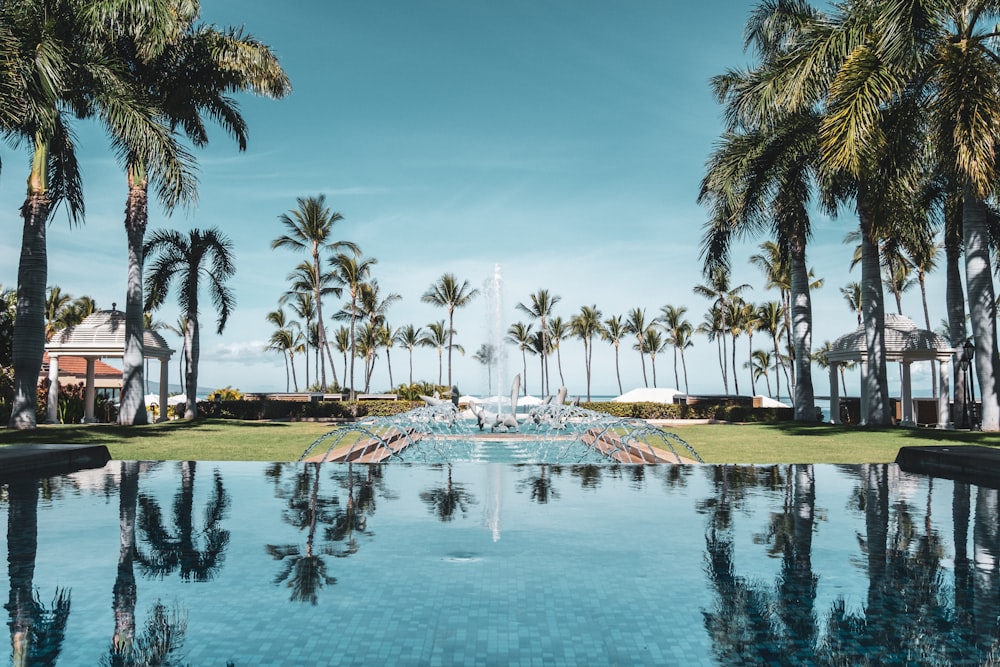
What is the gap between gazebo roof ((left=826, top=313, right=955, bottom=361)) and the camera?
2541 cm

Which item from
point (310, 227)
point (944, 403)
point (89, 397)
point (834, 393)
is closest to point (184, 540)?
point (89, 397)

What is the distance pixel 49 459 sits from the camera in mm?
10398

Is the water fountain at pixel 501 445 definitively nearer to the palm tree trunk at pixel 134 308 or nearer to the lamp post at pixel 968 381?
the palm tree trunk at pixel 134 308

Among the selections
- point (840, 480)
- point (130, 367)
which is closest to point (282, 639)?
point (840, 480)

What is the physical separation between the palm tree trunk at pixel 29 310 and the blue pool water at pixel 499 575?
37.4 feet

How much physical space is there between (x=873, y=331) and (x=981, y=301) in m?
3.79

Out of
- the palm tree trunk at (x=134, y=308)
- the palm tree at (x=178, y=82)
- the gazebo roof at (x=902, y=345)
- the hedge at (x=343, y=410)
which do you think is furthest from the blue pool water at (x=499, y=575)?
the hedge at (x=343, y=410)

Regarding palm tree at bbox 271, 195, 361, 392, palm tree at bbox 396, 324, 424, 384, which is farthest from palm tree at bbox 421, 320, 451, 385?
palm tree at bbox 271, 195, 361, 392

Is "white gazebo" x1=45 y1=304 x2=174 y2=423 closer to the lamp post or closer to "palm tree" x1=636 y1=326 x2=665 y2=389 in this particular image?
the lamp post

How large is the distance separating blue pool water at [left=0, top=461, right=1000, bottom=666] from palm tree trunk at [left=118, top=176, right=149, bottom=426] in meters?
13.9

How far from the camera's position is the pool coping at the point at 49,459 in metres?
9.66

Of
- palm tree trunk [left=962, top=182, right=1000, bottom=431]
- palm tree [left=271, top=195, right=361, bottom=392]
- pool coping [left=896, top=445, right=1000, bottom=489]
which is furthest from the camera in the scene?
palm tree [left=271, top=195, right=361, bottom=392]

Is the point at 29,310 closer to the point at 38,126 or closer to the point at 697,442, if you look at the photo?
the point at 38,126

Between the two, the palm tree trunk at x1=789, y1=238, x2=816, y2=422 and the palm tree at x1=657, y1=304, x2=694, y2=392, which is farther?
the palm tree at x1=657, y1=304, x2=694, y2=392
